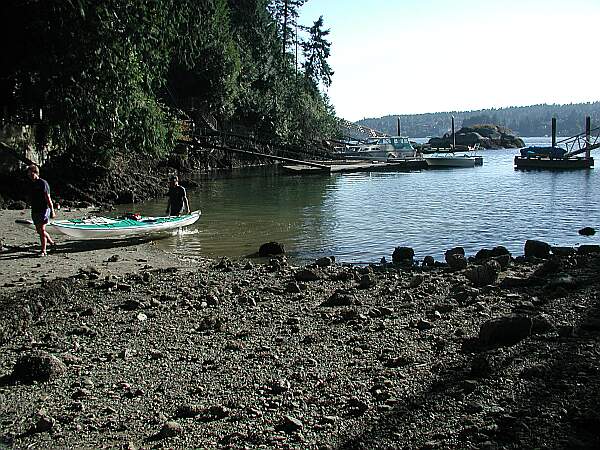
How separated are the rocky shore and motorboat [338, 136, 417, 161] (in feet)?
193

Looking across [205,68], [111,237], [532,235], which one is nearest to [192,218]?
[111,237]

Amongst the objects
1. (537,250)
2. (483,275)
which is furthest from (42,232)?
(537,250)

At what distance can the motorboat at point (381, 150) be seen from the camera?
7238 centimetres

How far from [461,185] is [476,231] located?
25220mm

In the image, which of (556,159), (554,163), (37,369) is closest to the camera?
(37,369)

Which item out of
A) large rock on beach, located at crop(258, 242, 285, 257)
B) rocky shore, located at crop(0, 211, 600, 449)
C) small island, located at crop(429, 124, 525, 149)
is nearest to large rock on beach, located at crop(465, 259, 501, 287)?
rocky shore, located at crop(0, 211, 600, 449)

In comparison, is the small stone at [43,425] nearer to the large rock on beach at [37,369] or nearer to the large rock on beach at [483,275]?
the large rock on beach at [37,369]

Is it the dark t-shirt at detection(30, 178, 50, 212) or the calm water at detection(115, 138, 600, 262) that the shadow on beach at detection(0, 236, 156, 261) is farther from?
the dark t-shirt at detection(30, 178, 50, 212)

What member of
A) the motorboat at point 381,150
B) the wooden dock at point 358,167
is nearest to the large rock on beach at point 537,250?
the wooden dock at point 358,167

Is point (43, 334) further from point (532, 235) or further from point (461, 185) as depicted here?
point (461, 185)

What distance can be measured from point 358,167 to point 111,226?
43530mm

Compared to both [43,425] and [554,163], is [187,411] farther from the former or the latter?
[554,163]

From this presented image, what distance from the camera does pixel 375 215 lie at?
1144 inches

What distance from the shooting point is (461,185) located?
4862 centimetres
